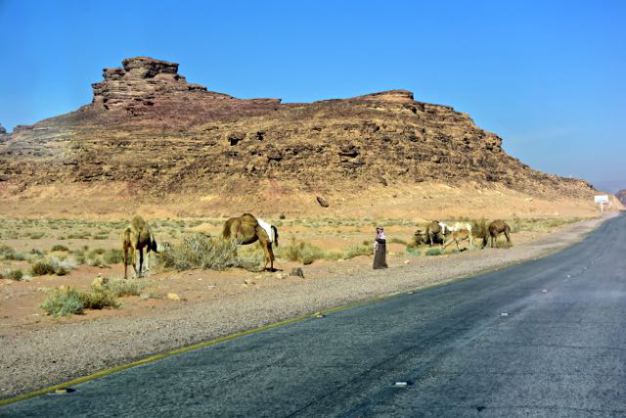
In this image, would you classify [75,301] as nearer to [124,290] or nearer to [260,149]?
[124,290]

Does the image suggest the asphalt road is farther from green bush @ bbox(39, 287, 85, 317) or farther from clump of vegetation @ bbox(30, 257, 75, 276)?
clump of vegetation @ bbox(30, 257, 75, 276)

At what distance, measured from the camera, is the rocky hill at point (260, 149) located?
310 ft

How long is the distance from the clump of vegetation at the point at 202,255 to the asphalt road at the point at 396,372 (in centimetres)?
1083

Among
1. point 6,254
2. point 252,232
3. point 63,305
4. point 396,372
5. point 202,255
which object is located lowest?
point 396,372

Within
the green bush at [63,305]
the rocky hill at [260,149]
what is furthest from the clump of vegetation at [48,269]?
the rocky hill at [260,149]

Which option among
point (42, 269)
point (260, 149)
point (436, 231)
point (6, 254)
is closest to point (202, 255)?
point (42, 269)

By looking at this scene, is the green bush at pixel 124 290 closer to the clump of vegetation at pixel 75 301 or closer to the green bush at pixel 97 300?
the clump of vegetation at pixel 75 301

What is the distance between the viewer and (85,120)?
117438 millimetres

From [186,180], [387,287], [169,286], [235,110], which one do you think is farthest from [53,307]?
[235,110]

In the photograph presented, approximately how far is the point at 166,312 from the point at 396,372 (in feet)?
24.1

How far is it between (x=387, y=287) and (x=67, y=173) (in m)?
85.6

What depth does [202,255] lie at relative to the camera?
75.8ft

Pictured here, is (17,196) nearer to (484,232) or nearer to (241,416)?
(484,232)

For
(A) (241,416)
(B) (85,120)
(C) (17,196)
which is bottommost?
(A) (241,416)
